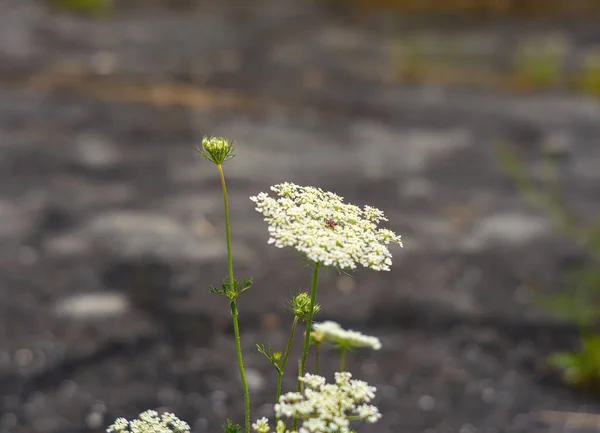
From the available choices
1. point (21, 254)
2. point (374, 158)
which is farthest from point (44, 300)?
point (374, 158)

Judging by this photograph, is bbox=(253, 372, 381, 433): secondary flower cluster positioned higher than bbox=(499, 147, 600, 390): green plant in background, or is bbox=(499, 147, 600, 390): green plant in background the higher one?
bbox=(499, 147, 600, 390): green plant in background

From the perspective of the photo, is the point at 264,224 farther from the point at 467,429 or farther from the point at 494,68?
the point at 494,68

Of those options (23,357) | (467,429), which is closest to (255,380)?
(467,429)

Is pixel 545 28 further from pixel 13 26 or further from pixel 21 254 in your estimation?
pixel 21 254

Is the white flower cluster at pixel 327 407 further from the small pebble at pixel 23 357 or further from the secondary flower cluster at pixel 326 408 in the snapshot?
the small pebble at pixel 23 357

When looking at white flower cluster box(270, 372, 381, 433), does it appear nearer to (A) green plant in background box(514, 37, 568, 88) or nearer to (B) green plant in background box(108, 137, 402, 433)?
(B) green plant in background box(108, 137, 402, 433)

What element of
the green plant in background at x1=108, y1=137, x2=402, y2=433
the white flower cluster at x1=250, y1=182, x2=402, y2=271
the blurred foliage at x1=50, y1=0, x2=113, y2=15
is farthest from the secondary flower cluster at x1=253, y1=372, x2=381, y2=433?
the blurred foliage at x1=50, y1=0, x2=113, y2=15

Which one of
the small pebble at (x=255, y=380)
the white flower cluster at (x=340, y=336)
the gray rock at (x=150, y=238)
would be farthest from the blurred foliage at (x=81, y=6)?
the white flower cluster at (x=340, y=336)
